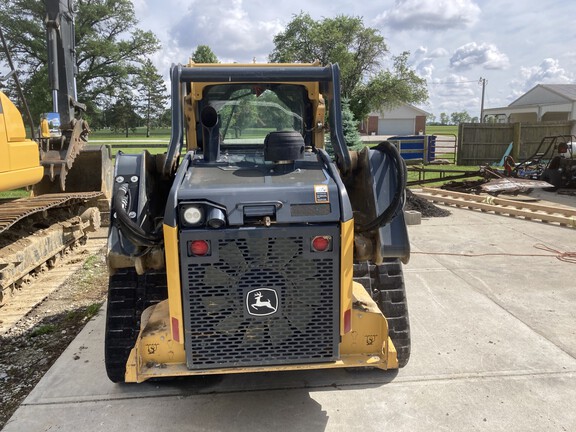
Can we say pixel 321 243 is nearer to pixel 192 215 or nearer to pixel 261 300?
pixel 261 300

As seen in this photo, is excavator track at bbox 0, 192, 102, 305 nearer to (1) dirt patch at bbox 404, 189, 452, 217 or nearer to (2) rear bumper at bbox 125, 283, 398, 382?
(2) rear bumper at bbox 125, 283, 398, 382

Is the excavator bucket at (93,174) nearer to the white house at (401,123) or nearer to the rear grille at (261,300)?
the rear grille at (261,300)

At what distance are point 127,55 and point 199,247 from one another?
36036 millimetres

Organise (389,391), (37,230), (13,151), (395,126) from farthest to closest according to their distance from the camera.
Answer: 1. (395,126)
2. (37,230)
3. (13,151)
4. (389,391)

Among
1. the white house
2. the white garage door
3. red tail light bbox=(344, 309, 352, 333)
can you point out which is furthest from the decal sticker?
the white garage door

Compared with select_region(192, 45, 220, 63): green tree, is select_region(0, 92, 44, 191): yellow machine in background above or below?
below

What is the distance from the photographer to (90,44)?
107 ft

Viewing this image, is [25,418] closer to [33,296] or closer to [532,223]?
[33,296]

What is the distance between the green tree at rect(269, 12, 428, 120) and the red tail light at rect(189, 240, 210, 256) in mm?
37902

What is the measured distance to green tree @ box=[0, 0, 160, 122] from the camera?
32250mm

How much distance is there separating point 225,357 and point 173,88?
1.95 meters

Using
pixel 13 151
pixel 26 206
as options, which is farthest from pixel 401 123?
pixel 13 151

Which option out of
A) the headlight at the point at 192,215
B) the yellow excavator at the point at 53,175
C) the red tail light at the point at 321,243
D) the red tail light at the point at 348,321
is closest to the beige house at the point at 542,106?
the yellow excavator at the point at 53,175

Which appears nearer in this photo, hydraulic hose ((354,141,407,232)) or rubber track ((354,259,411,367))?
hydraulic hose ((354,141,407,232))
